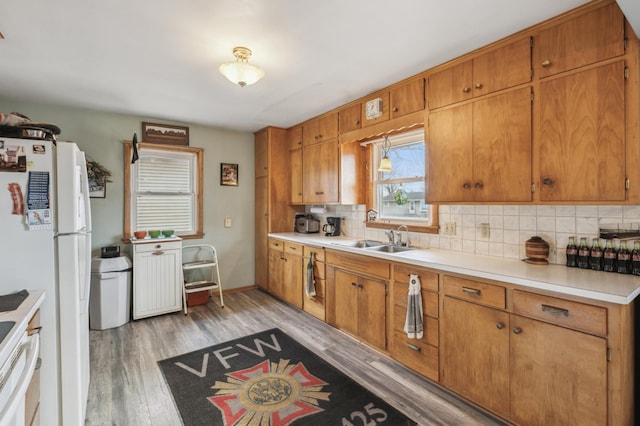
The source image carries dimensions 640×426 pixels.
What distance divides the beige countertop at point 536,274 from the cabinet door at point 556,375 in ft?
0.75

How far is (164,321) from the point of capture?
3.43 m

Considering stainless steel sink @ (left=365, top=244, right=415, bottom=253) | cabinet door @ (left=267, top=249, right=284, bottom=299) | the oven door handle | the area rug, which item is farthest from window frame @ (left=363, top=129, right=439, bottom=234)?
the oven door handle

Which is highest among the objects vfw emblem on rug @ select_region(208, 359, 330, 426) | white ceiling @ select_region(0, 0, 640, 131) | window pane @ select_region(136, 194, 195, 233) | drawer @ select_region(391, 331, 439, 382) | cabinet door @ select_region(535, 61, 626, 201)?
white ceiling @ select_region(0, 0, 640, 131)

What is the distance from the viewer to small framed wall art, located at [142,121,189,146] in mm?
3846

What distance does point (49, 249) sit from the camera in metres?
1.53

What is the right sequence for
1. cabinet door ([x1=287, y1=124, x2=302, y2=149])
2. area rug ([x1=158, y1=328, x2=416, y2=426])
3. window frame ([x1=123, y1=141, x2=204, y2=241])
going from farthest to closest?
cabinet door ([x1=287, y1=124, x2=302, y2=149]) → window frame ([x1=123, y1=141, x2=204, y2=241]) → area rug ([x1=158, y1=328, x2=416, y2=426])

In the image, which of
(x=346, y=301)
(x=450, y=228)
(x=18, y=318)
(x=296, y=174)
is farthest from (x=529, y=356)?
(x=296, y=174)

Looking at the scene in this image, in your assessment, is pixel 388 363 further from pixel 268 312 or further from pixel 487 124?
pixel 487 124

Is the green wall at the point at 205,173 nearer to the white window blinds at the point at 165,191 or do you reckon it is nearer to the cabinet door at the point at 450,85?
the white window blinds at the point at 165,191

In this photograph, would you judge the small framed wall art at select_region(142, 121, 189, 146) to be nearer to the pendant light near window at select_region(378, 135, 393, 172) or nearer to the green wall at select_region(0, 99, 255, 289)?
the green wall at select_region(0, 99, 255, 289)

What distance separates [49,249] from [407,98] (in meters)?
2.75

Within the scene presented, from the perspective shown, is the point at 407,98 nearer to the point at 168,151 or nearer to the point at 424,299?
the point at 424,299

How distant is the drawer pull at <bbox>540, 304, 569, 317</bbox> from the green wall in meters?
3.89

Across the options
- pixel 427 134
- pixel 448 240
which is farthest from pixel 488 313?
pixel 427 134
